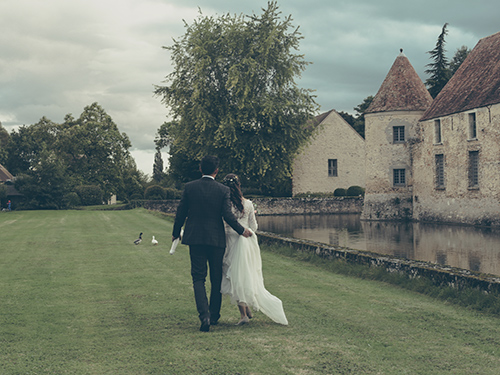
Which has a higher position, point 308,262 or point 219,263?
point 219,263

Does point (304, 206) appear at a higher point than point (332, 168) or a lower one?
lower

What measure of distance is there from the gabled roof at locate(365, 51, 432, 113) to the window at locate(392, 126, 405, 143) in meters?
1.36

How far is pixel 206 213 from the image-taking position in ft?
20.8

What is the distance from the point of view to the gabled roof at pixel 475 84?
29.3 metres

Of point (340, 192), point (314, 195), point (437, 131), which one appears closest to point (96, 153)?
point (314, 195)

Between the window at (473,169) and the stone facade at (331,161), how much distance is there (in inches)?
922

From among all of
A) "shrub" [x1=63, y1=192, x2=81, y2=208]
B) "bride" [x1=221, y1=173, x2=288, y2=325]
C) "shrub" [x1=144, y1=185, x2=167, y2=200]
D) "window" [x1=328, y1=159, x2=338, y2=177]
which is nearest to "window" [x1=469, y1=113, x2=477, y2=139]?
"window" [x1=328, y1=159, x2=338, y2=177]

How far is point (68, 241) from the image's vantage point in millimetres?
17672

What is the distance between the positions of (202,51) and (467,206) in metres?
19.8

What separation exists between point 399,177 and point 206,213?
32.9 meters

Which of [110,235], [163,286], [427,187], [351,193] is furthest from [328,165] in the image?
[163,286]

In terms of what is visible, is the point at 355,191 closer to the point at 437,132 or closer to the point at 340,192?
the point at 340,192

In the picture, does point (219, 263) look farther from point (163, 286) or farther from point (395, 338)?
point (163, 286)

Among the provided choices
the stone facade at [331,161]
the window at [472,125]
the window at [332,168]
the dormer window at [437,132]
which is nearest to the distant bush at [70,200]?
the stone facade at [331,161]
